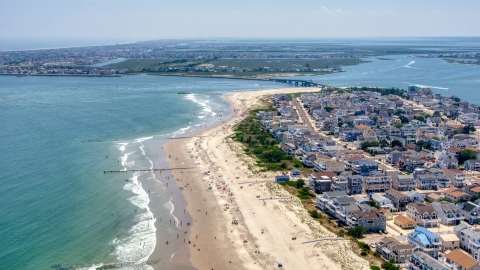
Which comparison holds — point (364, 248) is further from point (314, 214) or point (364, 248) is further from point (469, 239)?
point (469, 239)

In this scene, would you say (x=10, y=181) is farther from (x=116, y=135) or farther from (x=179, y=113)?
(x=179, y=113)

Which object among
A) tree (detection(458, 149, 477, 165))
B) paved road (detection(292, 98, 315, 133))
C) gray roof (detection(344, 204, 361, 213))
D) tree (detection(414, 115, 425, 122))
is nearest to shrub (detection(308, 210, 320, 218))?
gray roof (detection(344, 204, 361, 213))

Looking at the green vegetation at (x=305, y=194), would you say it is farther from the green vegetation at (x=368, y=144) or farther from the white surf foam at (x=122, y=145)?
the white surf foam at (x=122, y=145)

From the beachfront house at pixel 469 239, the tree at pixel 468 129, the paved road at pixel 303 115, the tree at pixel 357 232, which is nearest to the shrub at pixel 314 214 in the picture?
the tree at pixel 357 232

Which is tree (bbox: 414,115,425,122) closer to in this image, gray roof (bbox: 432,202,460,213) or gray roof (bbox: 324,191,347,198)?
gray roof (bbox: 432,202,460,213)

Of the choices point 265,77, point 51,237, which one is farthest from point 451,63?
point 51,237

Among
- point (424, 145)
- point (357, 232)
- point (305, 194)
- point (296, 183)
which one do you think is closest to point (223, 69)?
point (424, 145)
